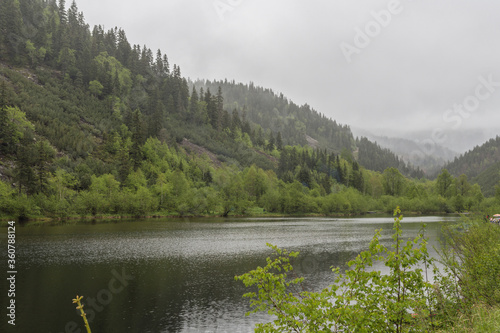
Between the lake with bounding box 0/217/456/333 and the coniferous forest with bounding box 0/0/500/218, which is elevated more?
the coniferous forest with bounding box 0/0/500/218

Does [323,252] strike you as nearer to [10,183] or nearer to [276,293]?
[276,293]

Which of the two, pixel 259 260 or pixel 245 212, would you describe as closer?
pixel 259 260

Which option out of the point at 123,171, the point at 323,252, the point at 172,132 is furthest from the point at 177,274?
the point at 172,132

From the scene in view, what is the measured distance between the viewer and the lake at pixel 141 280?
20.3 meters

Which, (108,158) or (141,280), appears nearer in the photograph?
(141,280)

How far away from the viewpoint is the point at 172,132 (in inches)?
6762

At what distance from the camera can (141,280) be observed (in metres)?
29.9

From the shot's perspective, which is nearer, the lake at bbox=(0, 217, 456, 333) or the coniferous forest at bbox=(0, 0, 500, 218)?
the lake at bbox=(0, 217, 456, 333)

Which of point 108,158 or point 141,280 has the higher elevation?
point 108,158

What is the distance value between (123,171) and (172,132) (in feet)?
177

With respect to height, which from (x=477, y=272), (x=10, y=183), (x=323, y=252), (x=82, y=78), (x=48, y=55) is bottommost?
(x=323, y=252)

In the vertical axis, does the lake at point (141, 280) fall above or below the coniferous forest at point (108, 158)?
below

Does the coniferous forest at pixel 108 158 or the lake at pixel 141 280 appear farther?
the coniferous forest at pixel 108 158

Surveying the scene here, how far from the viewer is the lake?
20312mm
